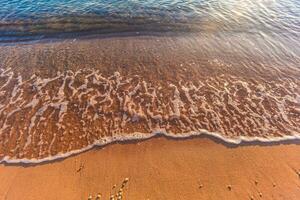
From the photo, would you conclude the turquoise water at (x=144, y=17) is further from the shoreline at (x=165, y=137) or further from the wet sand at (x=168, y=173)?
the wet sand at (x=168, y=173)

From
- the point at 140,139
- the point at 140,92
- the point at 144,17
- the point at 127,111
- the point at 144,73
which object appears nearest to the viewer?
the point at 140,139

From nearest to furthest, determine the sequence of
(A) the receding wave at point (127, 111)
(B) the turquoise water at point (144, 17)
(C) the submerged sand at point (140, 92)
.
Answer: (A) the receding wave at point (127, 111)
(C) the submerged sand at point (140, 92)
(B) the turquoise water at point (144, 17)

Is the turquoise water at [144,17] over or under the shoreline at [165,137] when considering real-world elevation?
over

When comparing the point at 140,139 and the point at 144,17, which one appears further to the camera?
the point at 144,17

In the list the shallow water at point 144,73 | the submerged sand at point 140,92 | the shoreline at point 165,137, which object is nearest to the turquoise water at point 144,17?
the shallow water at point 144,73

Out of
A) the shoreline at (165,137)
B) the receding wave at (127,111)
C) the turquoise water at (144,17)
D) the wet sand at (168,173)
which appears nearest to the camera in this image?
the wet sand at (168,173)

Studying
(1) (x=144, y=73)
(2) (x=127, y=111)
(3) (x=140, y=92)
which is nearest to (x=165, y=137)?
(2) (x=127, y=111)

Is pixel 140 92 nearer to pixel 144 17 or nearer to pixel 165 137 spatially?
pixel 165 137
